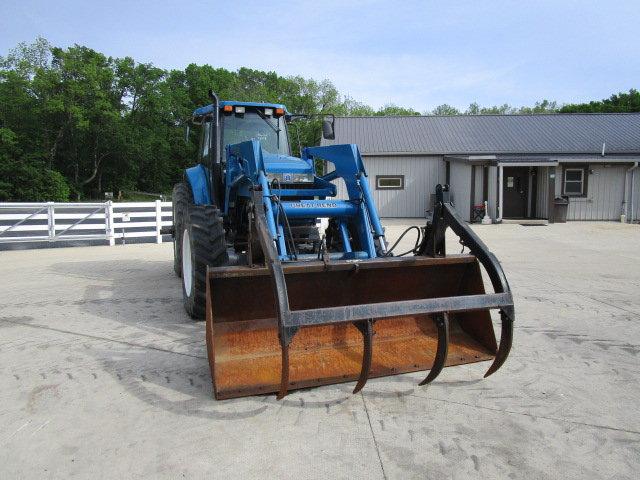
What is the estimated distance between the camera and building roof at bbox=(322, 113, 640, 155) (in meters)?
22.4

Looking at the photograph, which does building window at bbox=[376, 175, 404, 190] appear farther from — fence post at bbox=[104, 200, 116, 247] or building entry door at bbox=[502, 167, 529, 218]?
fence post at bbox=[104, 200, 116, 247]

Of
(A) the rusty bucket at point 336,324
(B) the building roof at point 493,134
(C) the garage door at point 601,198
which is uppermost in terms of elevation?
(B) the building roof at point 493,134

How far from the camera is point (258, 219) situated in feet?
12.6

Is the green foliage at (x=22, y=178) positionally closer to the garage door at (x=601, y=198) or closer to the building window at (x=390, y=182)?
the building window at (x=390, y=182)

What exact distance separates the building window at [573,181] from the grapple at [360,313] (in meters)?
18.3

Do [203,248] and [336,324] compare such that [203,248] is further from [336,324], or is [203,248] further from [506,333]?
[506,333]

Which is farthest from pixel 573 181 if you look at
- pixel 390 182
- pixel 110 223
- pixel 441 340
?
pixel 441 340

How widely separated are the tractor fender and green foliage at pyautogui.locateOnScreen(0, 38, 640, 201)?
28.5m

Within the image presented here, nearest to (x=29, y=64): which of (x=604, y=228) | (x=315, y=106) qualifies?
(x=315, y=106)

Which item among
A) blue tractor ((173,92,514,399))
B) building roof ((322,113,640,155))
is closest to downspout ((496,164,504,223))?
building roof ((322,113,640,155))

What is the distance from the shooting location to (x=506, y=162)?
65.6 feet

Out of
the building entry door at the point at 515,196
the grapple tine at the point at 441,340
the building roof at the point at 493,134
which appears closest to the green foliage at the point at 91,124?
the building roof at the point at 493,134

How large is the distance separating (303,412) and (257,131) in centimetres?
413

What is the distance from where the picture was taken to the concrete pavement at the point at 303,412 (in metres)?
2.88
